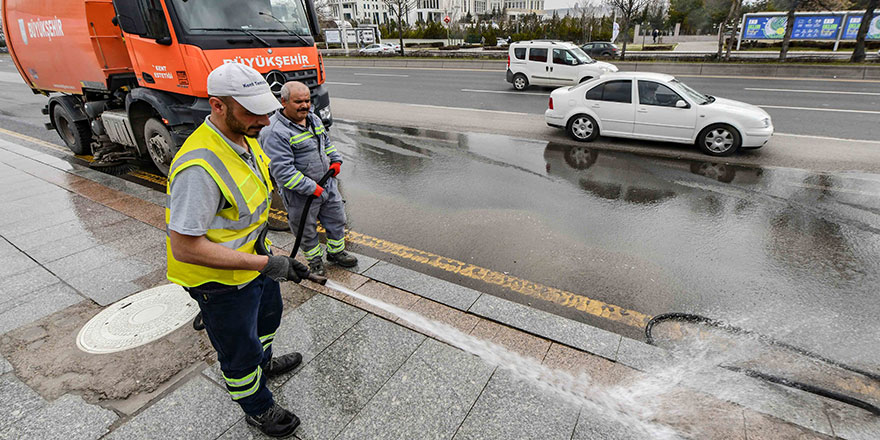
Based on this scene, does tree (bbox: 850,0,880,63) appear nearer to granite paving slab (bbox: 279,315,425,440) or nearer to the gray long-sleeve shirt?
the gray long-sleeve shirt

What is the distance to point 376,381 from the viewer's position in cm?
283

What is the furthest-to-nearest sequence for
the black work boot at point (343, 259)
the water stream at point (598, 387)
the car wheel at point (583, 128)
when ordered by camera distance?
the car wheel at point (583, 128)
the black work boot at point (343, 259)
the water stream at point (598, 387)

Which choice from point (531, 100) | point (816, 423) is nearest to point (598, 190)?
point (816, 423)

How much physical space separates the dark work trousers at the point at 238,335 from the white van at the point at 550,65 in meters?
15.7

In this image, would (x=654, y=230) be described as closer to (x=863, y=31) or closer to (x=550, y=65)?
(x=550, y=65)

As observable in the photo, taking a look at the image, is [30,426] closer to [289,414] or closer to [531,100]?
[289,414]

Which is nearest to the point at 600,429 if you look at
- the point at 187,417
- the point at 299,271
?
the point at 299,271

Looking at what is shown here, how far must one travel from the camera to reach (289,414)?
8.20 ft

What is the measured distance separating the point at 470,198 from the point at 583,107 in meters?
4.35

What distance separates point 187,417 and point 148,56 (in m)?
5.54

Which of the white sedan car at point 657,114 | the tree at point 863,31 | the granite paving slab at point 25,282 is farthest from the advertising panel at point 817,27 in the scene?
the granite paving slab at point 25,282

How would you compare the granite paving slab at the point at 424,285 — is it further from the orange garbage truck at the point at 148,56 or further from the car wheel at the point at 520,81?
the car wheel at the point at 520,81

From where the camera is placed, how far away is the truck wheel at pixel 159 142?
6477 millimetres

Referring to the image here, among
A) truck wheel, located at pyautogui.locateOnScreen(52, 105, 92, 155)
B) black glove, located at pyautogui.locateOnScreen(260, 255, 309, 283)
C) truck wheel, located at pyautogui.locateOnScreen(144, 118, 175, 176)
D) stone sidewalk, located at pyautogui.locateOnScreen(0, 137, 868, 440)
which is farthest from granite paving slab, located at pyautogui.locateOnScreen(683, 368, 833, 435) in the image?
truck wheel, located at pyautogui.locateOnScreen(52, 105, 92, 155)
